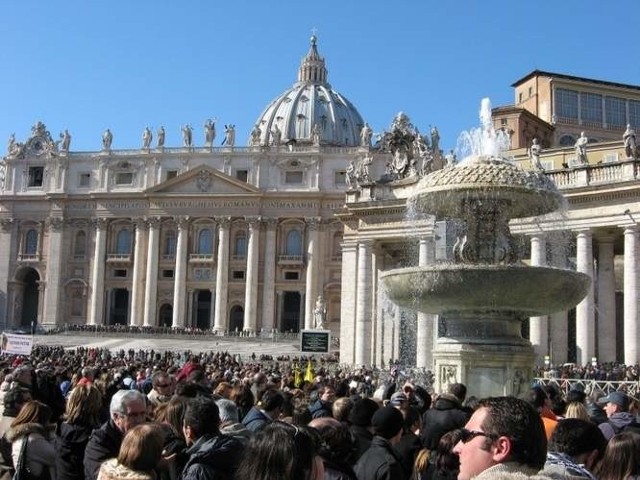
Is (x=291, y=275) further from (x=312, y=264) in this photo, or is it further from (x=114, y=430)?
(x=114, y=430)

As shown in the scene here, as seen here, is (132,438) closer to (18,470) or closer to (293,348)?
(18,470)

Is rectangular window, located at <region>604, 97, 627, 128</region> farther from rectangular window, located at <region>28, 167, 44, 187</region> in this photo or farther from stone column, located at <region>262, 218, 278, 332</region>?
rectangular window, located at <region>28, 167, 44, 187</region>

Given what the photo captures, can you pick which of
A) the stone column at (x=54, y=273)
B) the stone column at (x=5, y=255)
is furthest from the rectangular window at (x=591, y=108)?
the stone column at (x=5, y=255)

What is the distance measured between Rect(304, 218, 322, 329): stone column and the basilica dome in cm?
3217

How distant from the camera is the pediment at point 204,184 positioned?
84438 millimetres

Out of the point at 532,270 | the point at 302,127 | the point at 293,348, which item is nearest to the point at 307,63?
the point at 302,127

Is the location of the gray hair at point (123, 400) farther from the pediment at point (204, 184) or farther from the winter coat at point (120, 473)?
the pediment at point (204, 184)

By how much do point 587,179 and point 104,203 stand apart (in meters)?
64.0

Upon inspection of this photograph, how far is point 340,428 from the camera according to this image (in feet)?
20.3

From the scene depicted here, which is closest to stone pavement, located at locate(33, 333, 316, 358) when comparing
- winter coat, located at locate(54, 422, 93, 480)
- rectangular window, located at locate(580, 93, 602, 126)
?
rectangular window, located at locate(580, 93, 602, 126)

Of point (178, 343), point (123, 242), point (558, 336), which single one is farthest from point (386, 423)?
point (123, 242)

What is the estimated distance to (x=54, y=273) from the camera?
286 feet

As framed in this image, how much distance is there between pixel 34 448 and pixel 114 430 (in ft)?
1.96

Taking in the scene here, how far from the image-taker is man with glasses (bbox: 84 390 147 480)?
6.67 metres
